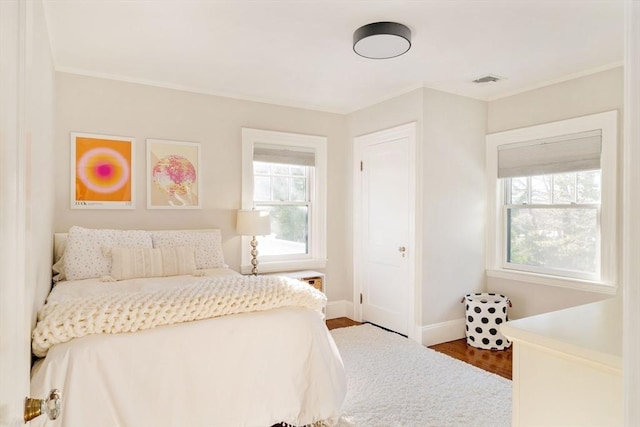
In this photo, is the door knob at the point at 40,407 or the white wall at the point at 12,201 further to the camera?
the door knob at the point at 40,407

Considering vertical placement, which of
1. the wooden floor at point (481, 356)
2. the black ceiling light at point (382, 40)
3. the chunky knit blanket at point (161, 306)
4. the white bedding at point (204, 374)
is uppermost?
the black ceiling light at point (382, 40)

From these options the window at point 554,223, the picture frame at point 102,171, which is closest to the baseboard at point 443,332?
the window at point 554,223

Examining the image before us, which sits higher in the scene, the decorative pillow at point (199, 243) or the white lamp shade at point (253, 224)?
the white lamp shade at point (253, 224)

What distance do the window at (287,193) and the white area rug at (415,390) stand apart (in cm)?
124

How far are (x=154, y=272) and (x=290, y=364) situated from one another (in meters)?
1.53

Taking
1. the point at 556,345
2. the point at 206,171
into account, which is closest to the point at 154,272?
the point at 206,171

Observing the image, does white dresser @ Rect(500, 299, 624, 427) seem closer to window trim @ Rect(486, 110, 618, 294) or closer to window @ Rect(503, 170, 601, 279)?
window trim @ Rect(486, 110, 618, 294)

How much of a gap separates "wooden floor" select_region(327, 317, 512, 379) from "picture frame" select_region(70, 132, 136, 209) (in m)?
3.24

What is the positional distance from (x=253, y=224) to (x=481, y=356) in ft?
7.94

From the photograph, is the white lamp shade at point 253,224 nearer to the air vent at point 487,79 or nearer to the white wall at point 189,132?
the white wall at point 189,132

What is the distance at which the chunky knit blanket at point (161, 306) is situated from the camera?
1.72 metres

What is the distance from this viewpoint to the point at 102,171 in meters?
3.53

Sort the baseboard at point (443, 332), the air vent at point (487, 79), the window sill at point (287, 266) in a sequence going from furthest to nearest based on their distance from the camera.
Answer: the window sill at point (287, 266), the baseboard at point (443, 332), the air vent at point (487, 79)

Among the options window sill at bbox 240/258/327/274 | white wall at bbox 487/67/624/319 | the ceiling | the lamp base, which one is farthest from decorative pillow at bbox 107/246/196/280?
white wall at bbox 487/67/624/319
